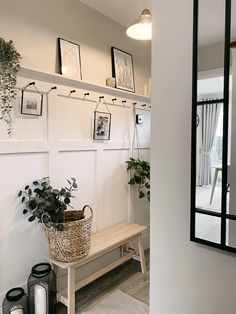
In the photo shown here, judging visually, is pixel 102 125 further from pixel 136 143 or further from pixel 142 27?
pixel 142 27

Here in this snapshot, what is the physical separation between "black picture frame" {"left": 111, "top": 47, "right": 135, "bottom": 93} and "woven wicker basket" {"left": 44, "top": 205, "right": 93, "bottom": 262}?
154 cm

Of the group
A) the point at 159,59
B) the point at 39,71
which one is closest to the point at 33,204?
the point at 39,71

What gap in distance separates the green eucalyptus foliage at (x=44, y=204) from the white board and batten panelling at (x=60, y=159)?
2.4 inches

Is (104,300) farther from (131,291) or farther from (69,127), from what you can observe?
(69,127)

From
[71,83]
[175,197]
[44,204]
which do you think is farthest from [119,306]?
[71,83]

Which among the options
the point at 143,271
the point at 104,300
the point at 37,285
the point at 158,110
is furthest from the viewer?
the point at 143,271

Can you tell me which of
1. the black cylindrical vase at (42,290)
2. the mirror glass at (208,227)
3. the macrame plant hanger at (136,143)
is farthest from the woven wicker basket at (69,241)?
the macrame plant hanger at (136,143)

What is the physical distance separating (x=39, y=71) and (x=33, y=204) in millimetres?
995

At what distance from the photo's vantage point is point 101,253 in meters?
2.09

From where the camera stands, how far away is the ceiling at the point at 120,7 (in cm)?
233

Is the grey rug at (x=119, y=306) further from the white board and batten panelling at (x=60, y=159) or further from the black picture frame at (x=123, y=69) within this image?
the black picture frame at (x=123, y=69)

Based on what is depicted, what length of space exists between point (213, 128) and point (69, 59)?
5.70 feet

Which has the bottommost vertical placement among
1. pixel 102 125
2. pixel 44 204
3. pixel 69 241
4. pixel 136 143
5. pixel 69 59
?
pixel 69 241

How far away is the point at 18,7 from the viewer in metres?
1.89
